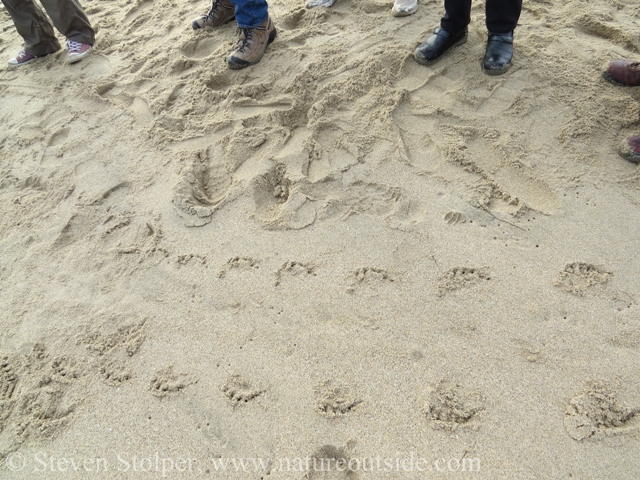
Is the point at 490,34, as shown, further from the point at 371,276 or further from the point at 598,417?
the point at 598,417

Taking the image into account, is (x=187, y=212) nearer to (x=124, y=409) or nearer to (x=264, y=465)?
(x=124, y=409)

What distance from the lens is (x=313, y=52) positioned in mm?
2680

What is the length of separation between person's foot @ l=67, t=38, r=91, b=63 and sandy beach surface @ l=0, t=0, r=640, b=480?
649 millimetres

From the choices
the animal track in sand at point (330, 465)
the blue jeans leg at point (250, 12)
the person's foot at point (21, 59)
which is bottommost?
the animal track in sand at point (330, 465)

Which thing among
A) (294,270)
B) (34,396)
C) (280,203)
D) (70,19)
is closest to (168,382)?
(34,396)

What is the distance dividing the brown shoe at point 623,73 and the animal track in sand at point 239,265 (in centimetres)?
209

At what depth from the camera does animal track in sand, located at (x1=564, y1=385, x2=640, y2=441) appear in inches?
46.3

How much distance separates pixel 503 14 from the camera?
2254mm

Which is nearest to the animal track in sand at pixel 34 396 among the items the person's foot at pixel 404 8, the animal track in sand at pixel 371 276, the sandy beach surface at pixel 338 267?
the sandy beach surface at pixel 338 267

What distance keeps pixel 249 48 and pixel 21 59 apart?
2096mm

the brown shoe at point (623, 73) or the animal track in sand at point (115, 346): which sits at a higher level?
the brown shoe at point (623, 73)

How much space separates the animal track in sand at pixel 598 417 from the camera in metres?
1.18

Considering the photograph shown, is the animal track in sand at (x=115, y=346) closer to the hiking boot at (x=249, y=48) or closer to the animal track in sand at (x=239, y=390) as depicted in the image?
the animal track in sand at (x=239, y=390)

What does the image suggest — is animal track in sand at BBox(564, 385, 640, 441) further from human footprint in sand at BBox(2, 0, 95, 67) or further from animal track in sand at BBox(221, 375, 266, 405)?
human footprint in sand at BBox(2, 0, 95, 67)
